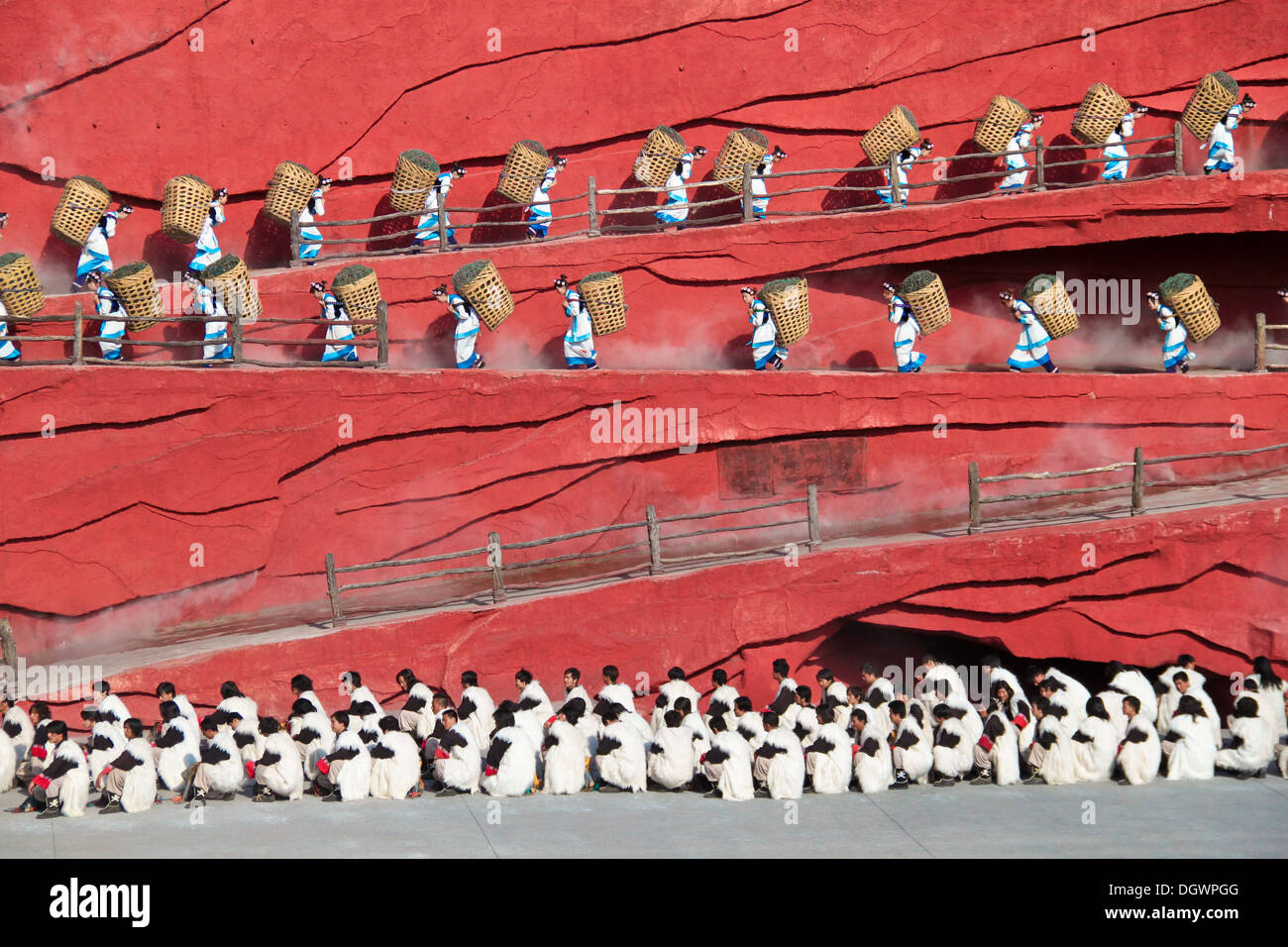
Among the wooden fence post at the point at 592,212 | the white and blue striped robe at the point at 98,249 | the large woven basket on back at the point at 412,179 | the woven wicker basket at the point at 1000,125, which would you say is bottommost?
the white and blue striped robe at the point at 98,249

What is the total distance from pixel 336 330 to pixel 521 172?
3019mm

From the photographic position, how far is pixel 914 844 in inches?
436

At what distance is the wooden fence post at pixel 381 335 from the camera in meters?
15.5

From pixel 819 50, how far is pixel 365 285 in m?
6.97

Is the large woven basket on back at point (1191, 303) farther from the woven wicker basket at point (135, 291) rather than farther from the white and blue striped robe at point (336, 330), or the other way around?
the woven wicker basket at point (135, 291)

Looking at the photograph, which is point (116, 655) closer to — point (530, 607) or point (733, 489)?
point (530, 607)

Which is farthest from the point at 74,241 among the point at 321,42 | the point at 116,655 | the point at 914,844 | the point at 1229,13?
the point at 1229,13

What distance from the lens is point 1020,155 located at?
18891 millimetres

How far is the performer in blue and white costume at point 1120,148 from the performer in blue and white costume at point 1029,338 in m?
2.84

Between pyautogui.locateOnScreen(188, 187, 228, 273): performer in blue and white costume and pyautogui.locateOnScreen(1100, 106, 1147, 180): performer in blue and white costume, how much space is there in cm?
1041

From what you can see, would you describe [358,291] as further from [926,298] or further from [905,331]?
[926,298]

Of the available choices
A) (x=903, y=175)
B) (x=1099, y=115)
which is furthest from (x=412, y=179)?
(x=1099, y=115)

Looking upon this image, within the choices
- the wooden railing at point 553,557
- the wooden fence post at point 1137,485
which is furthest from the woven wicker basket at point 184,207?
the wooden fence post at point 1137,485

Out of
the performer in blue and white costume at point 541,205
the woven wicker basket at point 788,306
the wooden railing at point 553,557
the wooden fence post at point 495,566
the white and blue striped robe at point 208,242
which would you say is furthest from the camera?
the performer in blue and white costume at point 541,205
